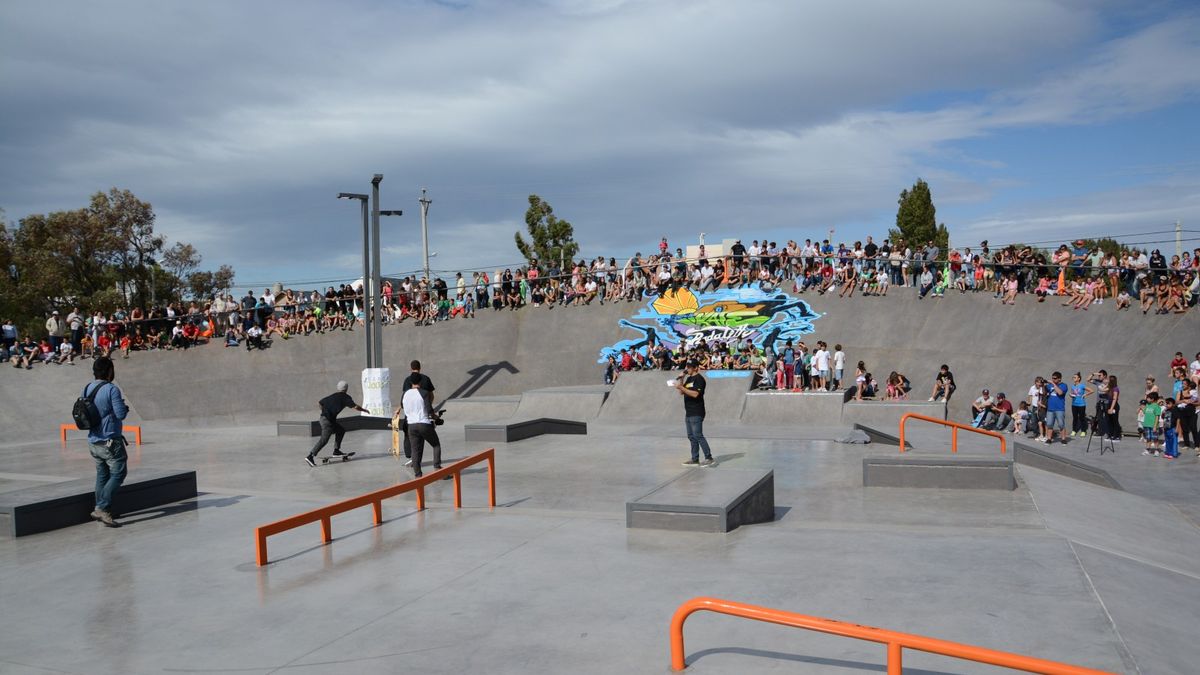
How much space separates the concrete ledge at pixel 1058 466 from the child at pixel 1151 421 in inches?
174

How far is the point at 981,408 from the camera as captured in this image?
19375mm

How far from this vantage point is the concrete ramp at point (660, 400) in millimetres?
21625

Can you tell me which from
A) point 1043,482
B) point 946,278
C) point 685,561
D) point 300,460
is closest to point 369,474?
point 300,460

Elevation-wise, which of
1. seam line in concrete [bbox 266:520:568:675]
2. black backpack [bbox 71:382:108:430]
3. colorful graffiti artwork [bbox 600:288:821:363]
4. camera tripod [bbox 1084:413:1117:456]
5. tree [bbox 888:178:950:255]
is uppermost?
tree [bbox 888:178:950:255]

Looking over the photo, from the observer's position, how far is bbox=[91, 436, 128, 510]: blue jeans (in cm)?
877

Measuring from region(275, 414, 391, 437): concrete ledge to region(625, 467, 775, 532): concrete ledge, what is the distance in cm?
1037

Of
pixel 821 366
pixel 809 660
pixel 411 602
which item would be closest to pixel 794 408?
pixel 821 366

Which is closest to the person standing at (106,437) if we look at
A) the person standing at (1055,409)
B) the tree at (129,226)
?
the person standing at (1055,409)

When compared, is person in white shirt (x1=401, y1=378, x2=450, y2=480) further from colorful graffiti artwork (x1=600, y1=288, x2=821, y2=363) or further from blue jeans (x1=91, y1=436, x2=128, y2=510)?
colorful graffiti artwork (x1=600, y1=288, x2=821, y2=363)

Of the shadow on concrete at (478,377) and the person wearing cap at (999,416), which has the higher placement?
the shadow on concrete at (478,377)

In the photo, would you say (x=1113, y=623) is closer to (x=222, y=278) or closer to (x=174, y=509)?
(x=174, y=509)

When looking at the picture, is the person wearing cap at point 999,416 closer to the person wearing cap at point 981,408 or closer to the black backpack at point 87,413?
the person wearing cap at point 981,408

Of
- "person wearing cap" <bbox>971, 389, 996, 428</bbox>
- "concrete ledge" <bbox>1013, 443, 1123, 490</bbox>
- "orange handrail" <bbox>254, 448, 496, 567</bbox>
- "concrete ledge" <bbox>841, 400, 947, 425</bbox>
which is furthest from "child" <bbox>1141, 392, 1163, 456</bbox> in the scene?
"orange handrail" <bbox>254, 448, 496, 567</bbox>

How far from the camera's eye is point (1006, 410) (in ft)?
62.7
